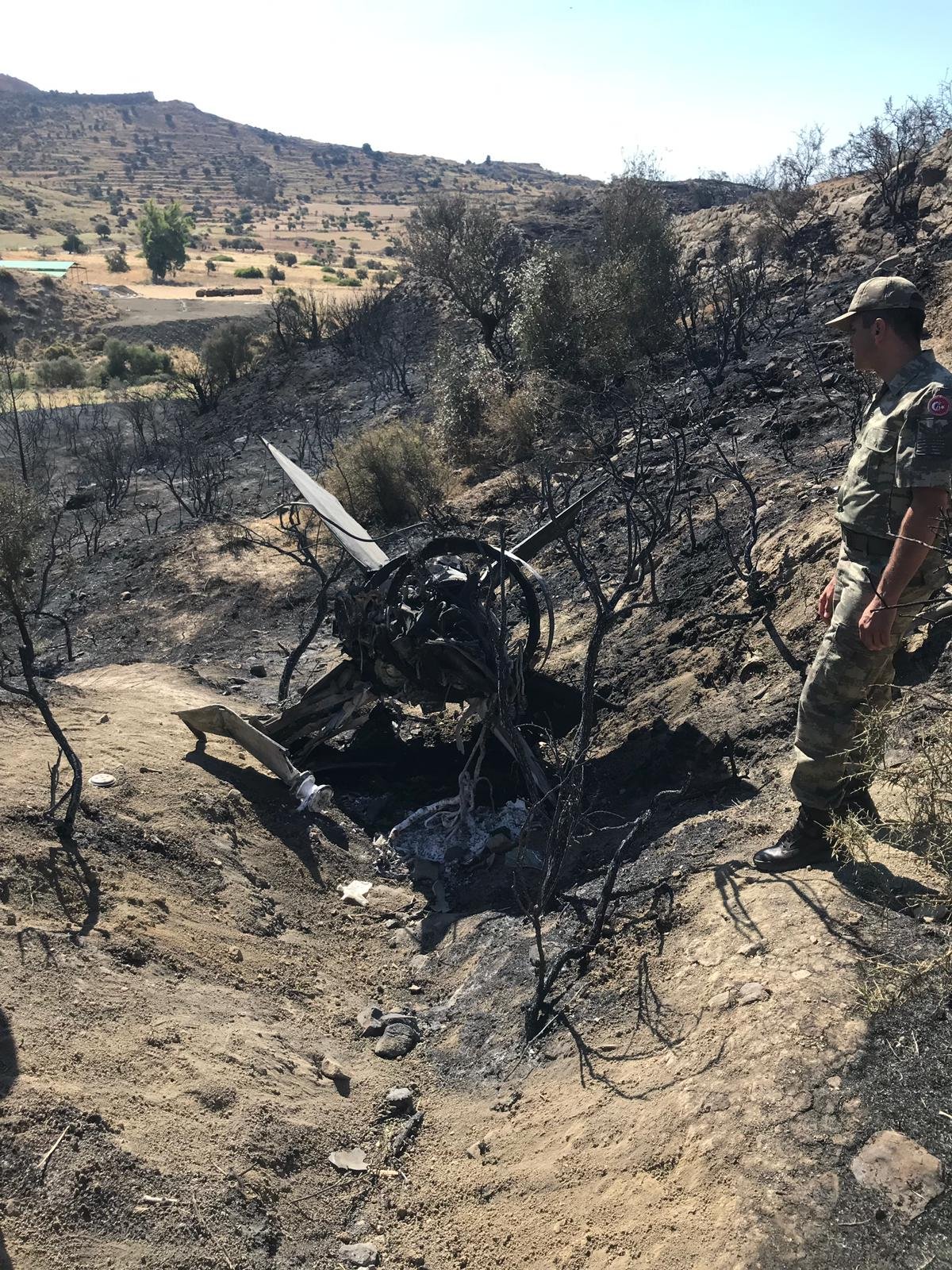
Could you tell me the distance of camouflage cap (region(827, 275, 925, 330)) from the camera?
321 centimetres

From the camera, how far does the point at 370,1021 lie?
4371mm

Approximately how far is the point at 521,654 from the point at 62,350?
124ft

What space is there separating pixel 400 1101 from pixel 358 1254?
2.59 ft

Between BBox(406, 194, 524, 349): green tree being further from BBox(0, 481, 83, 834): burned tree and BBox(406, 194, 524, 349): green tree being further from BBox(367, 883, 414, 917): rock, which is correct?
BBox(367, 883, 414, 917): rock

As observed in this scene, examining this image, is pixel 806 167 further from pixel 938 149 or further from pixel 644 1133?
pixel 644 1133

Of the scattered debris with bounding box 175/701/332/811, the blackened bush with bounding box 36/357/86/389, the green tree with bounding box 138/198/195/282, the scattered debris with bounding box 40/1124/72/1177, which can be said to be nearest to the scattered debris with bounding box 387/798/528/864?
the scattered debris with bounding box 175/701/332/811

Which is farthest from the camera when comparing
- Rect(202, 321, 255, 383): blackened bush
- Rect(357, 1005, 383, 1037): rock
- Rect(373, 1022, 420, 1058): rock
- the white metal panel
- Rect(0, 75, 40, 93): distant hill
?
Rect(0, 75, 40, 93): distant hill

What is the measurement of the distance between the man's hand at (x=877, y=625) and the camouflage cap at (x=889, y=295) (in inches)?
43.6

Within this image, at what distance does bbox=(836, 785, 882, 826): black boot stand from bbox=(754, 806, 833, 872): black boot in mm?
84

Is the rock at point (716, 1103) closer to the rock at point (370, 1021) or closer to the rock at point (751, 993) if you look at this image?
the rock at point (751, 993)

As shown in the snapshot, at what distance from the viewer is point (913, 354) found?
3311 mm

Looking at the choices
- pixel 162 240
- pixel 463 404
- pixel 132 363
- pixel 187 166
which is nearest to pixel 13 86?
pixel 187 166

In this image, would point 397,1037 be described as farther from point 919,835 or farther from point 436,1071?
point 919,835

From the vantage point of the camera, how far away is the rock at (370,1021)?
4.31 meters
